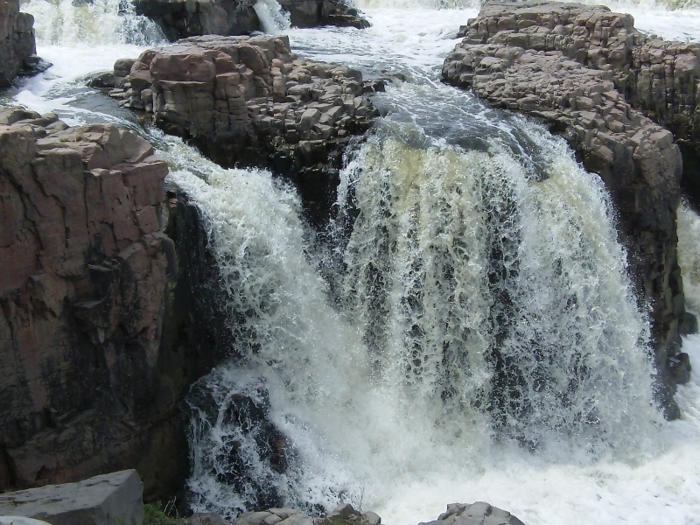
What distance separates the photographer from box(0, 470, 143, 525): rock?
698cm

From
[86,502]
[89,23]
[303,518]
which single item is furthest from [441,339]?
[89,23]

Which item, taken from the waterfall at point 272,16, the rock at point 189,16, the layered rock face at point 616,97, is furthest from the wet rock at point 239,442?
the waterfall at point 272,16

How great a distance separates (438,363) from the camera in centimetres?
1270

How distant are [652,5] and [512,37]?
992 centimetres

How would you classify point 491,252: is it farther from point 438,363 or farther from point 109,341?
point 109,341

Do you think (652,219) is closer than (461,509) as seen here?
No

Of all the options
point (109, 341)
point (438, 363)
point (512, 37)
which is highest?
point (512, 37)

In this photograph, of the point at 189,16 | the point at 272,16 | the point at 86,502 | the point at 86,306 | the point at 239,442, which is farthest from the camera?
the point at 272,16

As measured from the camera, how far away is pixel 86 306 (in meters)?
9.75

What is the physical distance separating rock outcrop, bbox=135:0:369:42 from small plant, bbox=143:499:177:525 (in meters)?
13.1

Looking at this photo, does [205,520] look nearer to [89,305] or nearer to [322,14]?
[89,305]

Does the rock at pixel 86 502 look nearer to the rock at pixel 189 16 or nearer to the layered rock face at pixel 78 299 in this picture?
the layered rock face at pixel 78 299

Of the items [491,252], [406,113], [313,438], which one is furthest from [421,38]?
[313,438]

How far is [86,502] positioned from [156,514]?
8.10 ft
